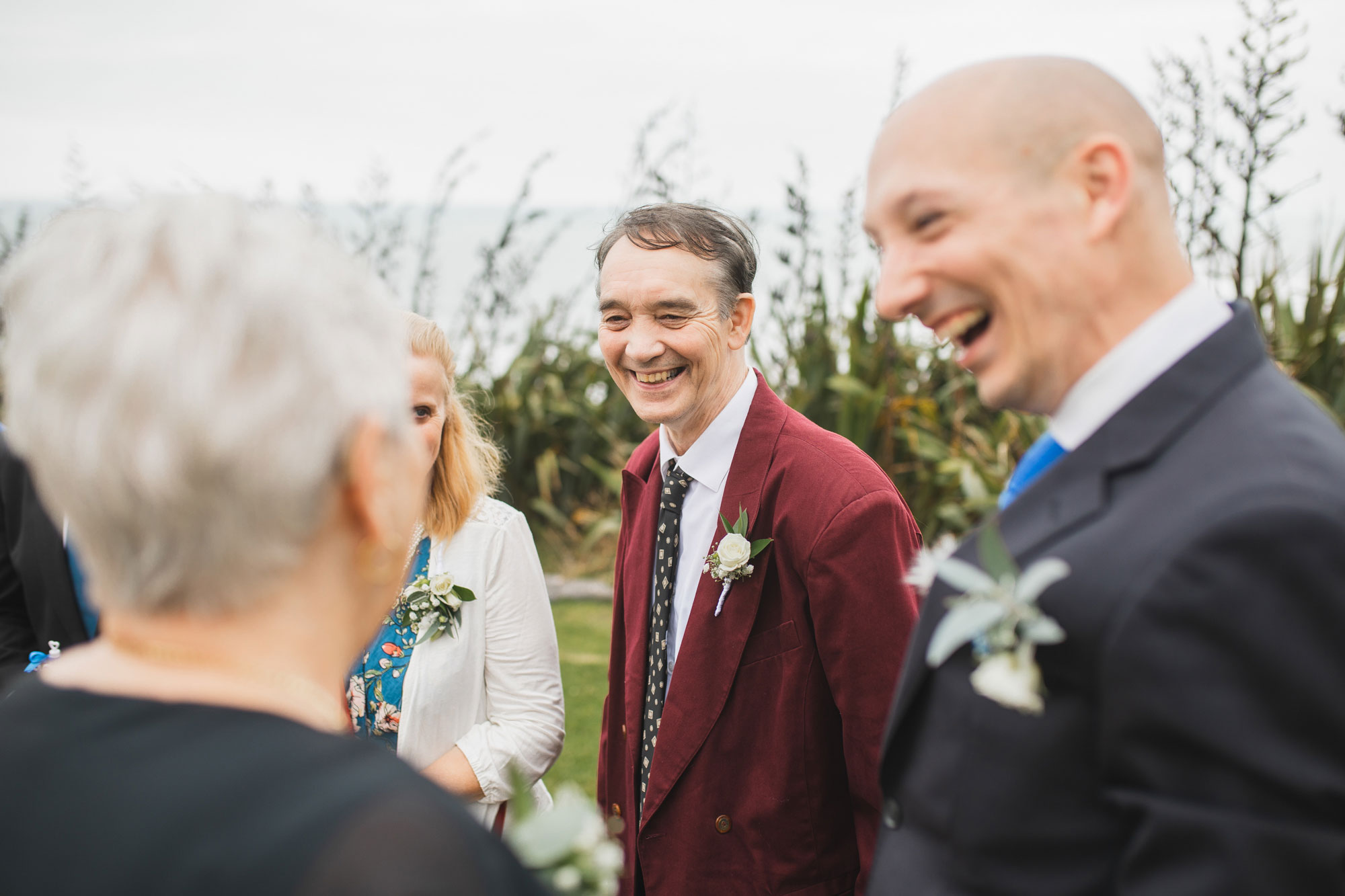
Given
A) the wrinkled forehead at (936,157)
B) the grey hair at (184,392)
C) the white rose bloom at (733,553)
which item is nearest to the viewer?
the grey hair at (184,392)

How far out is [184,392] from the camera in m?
0.83

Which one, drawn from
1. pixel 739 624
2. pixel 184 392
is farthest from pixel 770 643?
pixel 184 392

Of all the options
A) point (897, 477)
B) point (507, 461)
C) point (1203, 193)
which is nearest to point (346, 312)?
Answer: point (897, 477)

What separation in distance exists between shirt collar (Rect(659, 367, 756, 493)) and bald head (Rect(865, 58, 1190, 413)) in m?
1.22

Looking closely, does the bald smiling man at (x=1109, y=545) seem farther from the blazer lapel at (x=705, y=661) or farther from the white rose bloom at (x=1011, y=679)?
the blazer lapel at (x=705, y=661)

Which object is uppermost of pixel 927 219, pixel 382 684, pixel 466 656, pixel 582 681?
pixel 927 219

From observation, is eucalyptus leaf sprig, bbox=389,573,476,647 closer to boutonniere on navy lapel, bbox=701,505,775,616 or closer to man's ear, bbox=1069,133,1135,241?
boutonniere on navy lapel, bbox=701,505,775,616

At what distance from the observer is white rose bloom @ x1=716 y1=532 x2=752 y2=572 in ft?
7.29

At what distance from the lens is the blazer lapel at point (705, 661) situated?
7.32 feet

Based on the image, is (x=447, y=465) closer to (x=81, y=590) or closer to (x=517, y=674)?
(x=517, y=674)

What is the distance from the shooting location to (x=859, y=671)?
210 centimetres

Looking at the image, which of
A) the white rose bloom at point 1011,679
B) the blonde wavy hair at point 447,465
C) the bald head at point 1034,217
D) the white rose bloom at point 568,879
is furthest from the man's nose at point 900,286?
the blonde wavy hair at point 447,465

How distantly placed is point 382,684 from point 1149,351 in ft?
6.98

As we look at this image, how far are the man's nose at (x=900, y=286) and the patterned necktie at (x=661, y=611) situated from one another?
1.26 meters
